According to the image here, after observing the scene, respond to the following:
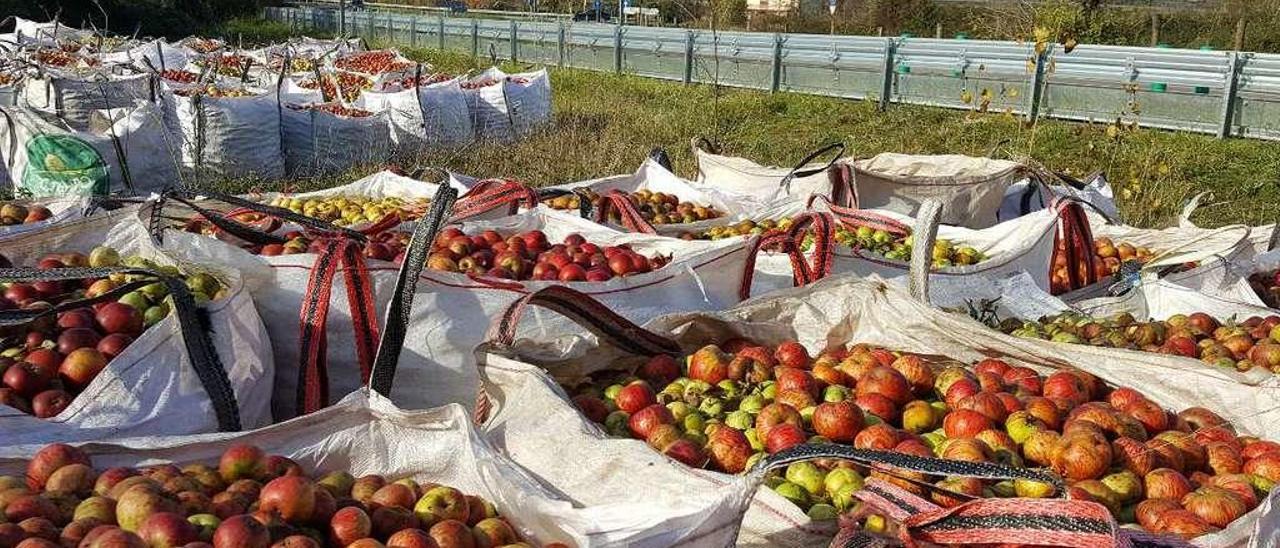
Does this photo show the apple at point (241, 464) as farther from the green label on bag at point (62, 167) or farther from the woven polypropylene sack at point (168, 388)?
the green label on bag at point (62, 167)

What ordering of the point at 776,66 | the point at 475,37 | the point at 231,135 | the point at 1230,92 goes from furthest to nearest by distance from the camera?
the point at 475,37 < the point at 776,66 < the point at 1230,92 < the point at 231,135

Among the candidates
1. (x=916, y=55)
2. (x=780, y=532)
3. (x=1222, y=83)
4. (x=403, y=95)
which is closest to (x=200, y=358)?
(x=780, y=532)

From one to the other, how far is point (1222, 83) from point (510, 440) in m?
13.1

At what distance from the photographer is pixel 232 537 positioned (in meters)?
1.57

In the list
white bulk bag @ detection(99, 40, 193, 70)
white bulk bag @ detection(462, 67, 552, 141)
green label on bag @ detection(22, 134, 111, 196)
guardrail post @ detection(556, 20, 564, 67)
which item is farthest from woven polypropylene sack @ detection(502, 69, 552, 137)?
guardrail post @ detection(556, 20, 564, 67)

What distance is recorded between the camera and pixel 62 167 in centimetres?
689

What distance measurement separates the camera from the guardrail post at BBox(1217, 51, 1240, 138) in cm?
1212

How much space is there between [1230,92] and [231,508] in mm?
13558

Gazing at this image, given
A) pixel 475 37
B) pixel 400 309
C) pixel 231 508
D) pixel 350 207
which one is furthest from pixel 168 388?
pixel 475 37

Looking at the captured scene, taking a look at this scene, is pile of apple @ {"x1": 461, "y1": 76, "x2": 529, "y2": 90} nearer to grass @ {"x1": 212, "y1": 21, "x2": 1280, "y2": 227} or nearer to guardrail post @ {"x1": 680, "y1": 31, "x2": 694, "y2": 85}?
grass @ {"x1": 212, "y1": 21, "x2": 1280, "y2": 227}

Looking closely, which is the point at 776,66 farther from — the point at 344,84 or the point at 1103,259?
the point at 1103,259

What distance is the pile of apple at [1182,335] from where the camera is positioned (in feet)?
10.0

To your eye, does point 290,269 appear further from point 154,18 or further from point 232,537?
point 154,18

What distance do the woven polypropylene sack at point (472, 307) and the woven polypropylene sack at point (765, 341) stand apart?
42cm
